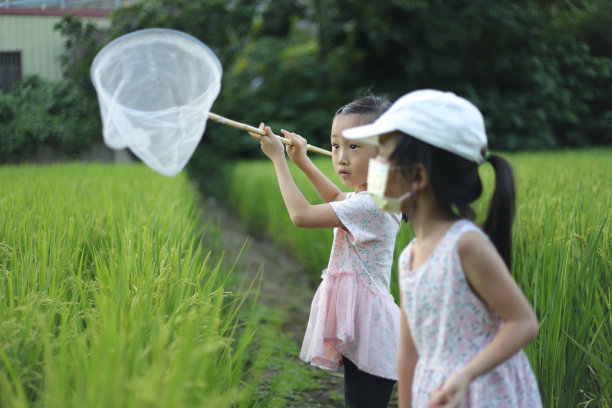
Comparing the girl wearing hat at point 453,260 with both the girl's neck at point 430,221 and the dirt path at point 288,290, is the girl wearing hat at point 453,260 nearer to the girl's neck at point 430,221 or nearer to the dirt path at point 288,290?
the girl's neck at point 430,221

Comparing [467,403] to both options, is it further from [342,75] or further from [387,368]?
[342,75]

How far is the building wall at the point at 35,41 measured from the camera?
333 centimetres

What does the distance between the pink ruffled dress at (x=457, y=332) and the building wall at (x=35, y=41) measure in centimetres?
303

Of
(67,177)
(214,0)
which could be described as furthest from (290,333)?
(214,0)

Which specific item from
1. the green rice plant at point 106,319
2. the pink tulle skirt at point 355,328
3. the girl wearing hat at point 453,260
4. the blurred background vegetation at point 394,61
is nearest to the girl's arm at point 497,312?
the girl wearing hat at point 453,260

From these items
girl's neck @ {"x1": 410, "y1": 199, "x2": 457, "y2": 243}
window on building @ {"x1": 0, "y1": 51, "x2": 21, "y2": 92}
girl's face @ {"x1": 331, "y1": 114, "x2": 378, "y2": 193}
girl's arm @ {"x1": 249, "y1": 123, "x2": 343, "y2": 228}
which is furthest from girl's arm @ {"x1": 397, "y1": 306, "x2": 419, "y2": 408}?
window on building @ {"x1": 0, "y1": 51, "x2": 21, "y2": 92}

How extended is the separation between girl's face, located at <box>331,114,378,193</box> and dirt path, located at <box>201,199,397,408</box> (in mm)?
375

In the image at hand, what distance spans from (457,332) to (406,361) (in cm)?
23

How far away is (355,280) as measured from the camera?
185 cm

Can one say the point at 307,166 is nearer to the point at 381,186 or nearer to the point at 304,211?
the point at 304,211

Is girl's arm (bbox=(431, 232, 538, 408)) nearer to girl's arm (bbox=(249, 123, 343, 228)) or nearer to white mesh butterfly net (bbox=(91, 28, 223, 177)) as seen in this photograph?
girl's arm (bbox=(249, 123, 343, 228))

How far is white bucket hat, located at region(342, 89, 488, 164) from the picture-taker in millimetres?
1208

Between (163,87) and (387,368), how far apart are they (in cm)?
151

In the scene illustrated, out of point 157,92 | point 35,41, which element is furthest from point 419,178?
point 35,41
